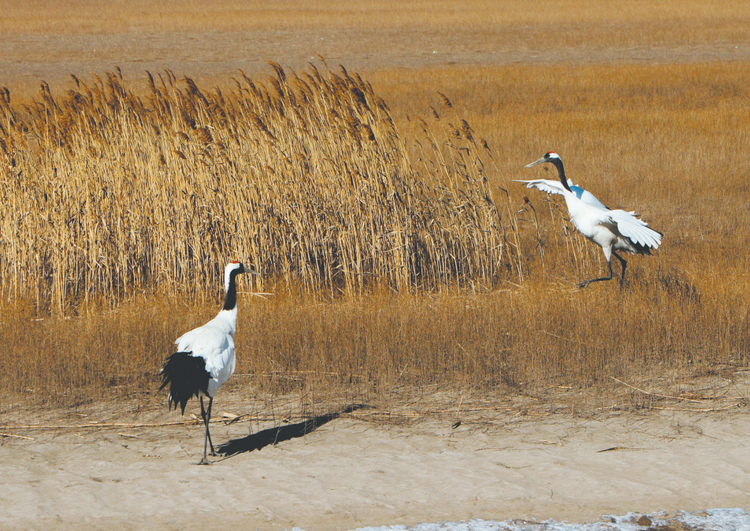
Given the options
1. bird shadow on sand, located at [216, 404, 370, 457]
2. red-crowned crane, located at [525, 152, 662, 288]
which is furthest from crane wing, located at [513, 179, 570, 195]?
bird shadow on sand, located at [216, 404, 370, 457]

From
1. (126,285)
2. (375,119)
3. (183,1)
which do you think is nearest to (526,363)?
(375,119)

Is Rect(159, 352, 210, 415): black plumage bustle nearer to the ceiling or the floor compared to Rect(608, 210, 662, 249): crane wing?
nearer to the floor

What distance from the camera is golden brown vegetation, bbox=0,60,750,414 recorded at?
6.93 metres

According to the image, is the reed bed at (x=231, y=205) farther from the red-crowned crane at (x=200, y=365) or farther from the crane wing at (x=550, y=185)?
the red-crowned crane at (x=200, y=365)

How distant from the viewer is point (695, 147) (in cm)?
1614

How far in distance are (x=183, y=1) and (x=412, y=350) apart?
7467 cm

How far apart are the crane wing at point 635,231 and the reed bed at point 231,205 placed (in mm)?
1713

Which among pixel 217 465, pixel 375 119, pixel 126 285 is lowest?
pixel 217 465

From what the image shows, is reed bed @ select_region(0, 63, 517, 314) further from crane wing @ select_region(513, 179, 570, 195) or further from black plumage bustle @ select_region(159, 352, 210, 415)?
black plumage bustle @ select_region(159, 352, 210, 415)

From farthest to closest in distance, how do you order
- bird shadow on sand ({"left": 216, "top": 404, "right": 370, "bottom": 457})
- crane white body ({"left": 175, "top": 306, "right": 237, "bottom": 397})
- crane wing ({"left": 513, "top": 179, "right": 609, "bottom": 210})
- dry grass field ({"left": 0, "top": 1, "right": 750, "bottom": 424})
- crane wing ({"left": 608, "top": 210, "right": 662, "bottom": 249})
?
crane wing ({"left": 513, "top": 179, "right": 609, "bottom": 210}) → crane wing ({"left": 608, "top": 210, "right": 662, "bottom": 249}) → dry grass field ({"left": 0, "top": 1, "right": 750, "bottom": 424}) → bird shadow on sand ({"left": 216, "top": 404, "right": 370, "bottom": 457}) → crane white body ({"left": 175, "top": 306, "right": 237, "bottom": 397})

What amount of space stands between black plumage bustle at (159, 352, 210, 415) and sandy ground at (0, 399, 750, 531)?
53 cm

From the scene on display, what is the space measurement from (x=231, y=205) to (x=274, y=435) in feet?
13.1

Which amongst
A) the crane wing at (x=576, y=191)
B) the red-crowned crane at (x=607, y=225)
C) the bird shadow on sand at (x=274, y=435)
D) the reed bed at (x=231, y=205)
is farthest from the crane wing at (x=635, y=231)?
the bird shadow on sand at (x=274, y=435)

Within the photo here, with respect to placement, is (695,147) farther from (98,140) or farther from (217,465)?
(217,465)
